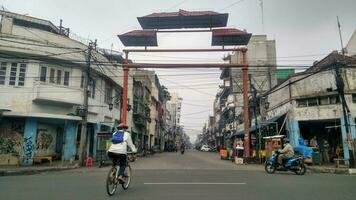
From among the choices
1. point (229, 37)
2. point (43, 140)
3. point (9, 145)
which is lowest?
point (9, 145)

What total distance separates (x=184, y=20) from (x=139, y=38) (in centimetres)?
416

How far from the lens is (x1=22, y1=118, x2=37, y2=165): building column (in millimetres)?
23141

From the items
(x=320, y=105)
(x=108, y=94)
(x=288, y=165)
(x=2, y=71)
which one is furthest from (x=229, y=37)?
(x=2, y=71)

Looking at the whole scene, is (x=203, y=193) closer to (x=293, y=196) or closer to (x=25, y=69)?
(x=293, y=196)

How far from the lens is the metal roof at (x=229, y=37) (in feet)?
86.4

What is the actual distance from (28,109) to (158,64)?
33.5 ft

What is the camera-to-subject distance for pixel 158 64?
26.8 meters

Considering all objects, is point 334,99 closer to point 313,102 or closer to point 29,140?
Result: point 313,102

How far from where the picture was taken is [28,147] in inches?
922

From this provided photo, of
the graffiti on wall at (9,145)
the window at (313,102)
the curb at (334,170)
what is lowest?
the curb at (334,170)

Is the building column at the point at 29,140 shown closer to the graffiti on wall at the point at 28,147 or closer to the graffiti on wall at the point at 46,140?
the graffiti on wall at the point at 28,147

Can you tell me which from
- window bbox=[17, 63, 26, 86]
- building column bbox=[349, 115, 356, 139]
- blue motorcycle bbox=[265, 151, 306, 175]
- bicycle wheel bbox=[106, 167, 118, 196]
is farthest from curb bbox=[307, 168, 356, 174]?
window bbox=[17, 63, 26, 86]

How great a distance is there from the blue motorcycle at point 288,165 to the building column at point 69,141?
1628 centimetres

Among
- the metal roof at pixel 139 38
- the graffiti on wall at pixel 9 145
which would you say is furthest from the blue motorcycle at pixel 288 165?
the graffiti on wall at pixel 9 145
